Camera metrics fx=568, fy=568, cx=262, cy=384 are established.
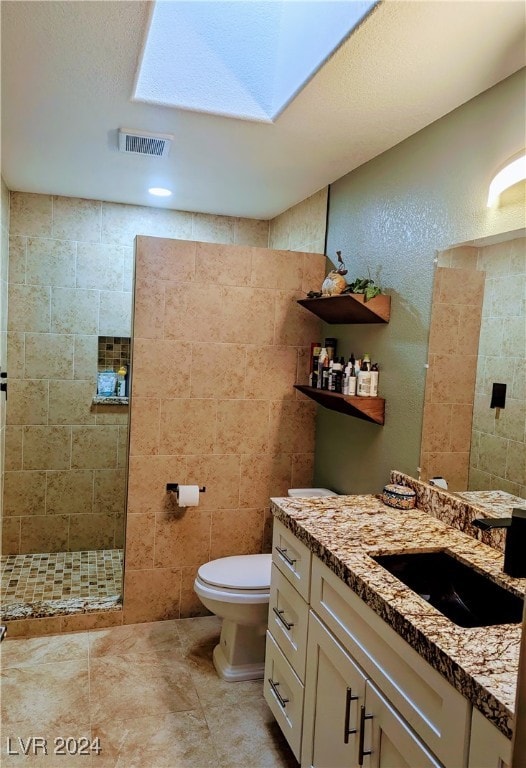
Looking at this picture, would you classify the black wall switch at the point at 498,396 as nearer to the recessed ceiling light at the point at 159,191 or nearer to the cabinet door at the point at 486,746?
the cabinet door at the point at 486,746

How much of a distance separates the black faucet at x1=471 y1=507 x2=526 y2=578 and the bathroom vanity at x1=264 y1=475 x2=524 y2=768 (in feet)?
0.11

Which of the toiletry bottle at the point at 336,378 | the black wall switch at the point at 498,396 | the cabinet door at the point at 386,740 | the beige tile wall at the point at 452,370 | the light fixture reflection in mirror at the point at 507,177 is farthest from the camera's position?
the toiletry bottle at the point at 336,378

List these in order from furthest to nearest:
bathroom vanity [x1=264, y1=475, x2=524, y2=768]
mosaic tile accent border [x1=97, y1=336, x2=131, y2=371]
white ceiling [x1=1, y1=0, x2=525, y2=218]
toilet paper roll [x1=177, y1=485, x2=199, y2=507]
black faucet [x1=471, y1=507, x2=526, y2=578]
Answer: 1. mosaic tile accent border [x1=97, y1=336, x2=131, y2=371]
2. toilet paper roll [x1=177, y1=485, x2=199, y2=507]
3. white ceiling [x1=1, y1=0, x2=525, y2=218]
4. black faucet [x1=471, y1=507, x2=526, y2=578]
5. bathroom vanity [x1=264, y1=475, x2=524, y2=768]

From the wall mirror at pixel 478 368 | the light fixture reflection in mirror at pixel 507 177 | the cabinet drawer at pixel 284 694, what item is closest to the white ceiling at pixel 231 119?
the light fixture reflection in mirror at pixel 507 177

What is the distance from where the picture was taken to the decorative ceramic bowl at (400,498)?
7.33 feet

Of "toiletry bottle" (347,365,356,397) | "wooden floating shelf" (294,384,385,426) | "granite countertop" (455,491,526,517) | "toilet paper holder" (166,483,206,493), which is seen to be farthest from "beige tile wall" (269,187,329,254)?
"granite countertop" (455,491,526,517)

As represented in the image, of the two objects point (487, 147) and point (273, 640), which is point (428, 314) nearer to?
point (487, 147)

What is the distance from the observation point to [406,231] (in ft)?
8.00

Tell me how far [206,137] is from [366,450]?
1.63 m

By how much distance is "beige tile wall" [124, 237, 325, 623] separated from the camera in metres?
3.00

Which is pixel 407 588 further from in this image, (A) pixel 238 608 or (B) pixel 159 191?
(B) pixel 159 191

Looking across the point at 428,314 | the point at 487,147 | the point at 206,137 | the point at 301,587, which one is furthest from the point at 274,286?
the point at 301,587

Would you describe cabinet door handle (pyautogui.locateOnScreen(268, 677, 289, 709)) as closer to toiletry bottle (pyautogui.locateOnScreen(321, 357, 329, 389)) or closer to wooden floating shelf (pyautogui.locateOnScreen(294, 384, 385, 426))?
wooden floating shelf (pyautogui.locateOnScreen(294, 384, 385, 426))

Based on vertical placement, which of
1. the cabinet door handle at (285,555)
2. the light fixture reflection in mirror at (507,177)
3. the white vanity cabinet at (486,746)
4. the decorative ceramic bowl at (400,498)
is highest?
the light fixture reflection in mirror at (507,177)
